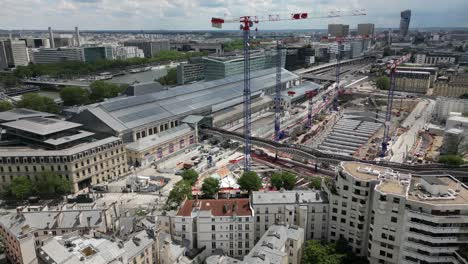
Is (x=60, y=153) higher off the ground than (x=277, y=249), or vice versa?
(x=60, y=153)

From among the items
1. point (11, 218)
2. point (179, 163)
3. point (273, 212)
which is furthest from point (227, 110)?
point (11, 218)

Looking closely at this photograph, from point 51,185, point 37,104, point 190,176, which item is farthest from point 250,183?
point 37,104

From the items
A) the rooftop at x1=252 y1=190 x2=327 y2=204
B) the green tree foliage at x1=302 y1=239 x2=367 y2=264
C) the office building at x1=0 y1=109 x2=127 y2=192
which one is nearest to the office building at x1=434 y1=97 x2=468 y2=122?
the rooftop at x1=252 y1=190 x2=327 y2=204

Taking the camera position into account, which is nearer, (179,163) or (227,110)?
(179,163)

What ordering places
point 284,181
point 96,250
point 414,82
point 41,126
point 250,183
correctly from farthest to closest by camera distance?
1. point 414,82
2. point 41,126
3. point 284,181
4. point 250,183
5. point 96,250

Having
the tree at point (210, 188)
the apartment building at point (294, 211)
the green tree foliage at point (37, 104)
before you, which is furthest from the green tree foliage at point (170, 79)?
the apartment building at point (294, 211)

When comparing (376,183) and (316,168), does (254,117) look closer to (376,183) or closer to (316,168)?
(316,168)

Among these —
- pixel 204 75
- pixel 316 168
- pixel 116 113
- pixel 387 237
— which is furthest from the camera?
pixel 204 75

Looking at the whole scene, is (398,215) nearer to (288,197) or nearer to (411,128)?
(288,197)
